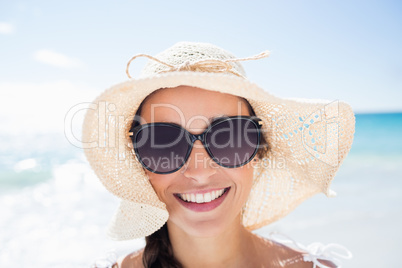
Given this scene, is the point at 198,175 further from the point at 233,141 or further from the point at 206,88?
the point at 206,88

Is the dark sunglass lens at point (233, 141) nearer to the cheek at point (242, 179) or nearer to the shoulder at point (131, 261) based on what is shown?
the cheek at point (242, 179)

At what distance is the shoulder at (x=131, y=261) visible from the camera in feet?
5.81

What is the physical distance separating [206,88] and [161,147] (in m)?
0.39

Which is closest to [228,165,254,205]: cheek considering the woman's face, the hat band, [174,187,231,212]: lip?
the woman's face

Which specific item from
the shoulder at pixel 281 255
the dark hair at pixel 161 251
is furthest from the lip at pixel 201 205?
the shoulder at pixel 281 255

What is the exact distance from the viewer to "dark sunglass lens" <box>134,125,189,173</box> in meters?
1.24

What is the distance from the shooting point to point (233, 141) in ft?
4.23

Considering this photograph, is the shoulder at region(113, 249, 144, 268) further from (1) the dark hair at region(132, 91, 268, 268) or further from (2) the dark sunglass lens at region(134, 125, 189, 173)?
(2) the dark sunglass lens at region(134, 125, 189, 173)

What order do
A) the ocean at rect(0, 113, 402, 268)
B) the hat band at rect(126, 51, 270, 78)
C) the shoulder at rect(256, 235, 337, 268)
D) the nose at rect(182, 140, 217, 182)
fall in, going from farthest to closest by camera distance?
the ocean at rect(0, 113, 402, 268) < the shoulder at rect(256, 235, 337, 268) < the nose at rect(182, 140, 217, 182) < the hat band at rect(126, 51, 270, 78)

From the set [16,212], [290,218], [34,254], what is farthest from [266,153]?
[16,212]

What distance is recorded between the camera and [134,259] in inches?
71.3

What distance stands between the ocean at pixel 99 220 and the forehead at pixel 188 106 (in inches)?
39.8

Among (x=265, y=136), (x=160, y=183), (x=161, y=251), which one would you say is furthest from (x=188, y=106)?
(x=161, y=251)

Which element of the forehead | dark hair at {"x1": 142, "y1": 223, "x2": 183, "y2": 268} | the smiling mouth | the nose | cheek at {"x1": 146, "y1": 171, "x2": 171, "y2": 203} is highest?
the forehead
